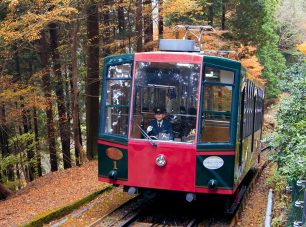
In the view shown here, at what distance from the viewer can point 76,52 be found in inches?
655

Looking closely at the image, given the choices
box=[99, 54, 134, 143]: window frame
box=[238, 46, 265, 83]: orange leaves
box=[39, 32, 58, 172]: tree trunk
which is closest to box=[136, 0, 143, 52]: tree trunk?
box=[39, 32, 58, 172]: tree trunk

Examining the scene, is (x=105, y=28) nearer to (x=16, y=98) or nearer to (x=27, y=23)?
(x=16, y=98)

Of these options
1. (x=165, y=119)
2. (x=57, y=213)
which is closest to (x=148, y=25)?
(x=165, y=119)

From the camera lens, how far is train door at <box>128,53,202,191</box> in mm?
8492

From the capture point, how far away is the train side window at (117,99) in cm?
895

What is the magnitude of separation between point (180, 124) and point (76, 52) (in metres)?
9.04

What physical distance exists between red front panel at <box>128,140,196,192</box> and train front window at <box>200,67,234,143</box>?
0.55m

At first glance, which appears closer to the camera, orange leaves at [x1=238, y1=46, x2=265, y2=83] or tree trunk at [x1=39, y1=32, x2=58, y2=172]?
tree trunk at [x1=39, y1=32, x2=58, y2=172]

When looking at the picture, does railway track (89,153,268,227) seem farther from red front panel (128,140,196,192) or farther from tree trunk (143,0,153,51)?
tree trunk (143,0,153,51)

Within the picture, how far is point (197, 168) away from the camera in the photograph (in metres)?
8.42

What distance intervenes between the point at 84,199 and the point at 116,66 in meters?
3.37

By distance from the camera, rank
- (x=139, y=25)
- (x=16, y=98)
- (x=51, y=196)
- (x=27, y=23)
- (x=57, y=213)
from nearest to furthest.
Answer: (x=57, y=213)
(x=51, y=196)
(x=27, y=23)
(x=16, y=98)
(x=139, y=25)

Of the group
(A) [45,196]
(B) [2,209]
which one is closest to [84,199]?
(A) [45,196]

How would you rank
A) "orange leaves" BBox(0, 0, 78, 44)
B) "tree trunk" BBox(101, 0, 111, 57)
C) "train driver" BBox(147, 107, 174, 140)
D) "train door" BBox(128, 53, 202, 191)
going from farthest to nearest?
"tree trunk" BBox(101, 0, 111, 57), "orange leaves" BBox(0, 0, 78, 44), "train driver" BBox(147, 107, 174, 140), "train door" BBox(128, 53, 202, 191)
